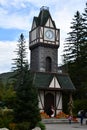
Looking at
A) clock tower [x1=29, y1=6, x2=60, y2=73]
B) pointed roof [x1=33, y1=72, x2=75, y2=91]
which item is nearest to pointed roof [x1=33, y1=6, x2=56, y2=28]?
clock tower [x1=29, y1=6, x2=60, y2=73]

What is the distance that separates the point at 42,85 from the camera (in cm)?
4131

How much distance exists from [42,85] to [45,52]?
8391mm

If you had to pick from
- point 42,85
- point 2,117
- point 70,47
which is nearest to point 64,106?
point 42,85

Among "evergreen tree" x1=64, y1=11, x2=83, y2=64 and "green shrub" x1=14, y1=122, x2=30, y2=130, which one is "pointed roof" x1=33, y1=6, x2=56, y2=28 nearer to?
"evergreen tree" x1=64, y1=11, x2=83, y2=64

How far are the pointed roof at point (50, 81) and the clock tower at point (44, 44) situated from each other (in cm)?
467

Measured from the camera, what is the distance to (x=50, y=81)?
4234 cm

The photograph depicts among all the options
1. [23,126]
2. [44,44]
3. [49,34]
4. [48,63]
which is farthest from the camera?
[49,34]

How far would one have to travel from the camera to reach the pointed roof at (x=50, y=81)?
4156 cm

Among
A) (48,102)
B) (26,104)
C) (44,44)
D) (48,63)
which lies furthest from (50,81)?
(26,104)

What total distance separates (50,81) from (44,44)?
7.78m

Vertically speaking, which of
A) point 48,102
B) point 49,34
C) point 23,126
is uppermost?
point 49,34

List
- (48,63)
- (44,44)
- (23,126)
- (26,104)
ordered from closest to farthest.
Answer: (23,126)
(26,104)
(44,44)
(48,63)

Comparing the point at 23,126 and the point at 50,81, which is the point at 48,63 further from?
the point at 23,126

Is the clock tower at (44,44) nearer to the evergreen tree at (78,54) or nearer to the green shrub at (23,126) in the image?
the evergreen tree at (78,54)
